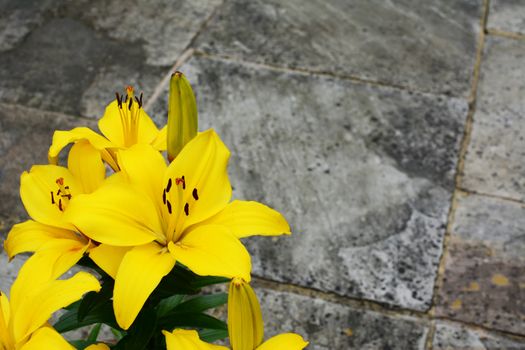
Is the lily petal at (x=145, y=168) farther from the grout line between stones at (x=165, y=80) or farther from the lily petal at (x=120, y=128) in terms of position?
the grout line between stones at (x=165, y=80)

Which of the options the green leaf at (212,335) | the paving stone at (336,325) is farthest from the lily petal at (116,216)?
the paving stone at (336,325)

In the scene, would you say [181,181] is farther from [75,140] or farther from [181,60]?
[181,60]

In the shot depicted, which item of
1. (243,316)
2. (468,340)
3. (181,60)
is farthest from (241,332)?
(181,60)

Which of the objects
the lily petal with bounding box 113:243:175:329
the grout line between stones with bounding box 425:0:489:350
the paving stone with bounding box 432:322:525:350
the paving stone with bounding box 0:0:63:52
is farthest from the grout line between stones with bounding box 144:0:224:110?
the lily petal with bounding box 113:243:175:329

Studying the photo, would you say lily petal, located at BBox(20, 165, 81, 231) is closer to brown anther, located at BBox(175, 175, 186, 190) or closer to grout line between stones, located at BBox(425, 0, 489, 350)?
brown anther, located at BBox(175, 175, 186, 190)

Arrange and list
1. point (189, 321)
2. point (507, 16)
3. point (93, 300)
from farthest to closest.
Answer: point (507, 16)
point (189, 321)
point (93, 300)

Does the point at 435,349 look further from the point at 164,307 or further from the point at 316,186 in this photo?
the point at 164,307
